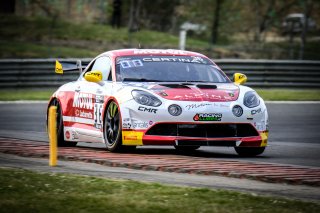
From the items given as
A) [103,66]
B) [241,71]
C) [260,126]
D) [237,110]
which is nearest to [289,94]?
[241,71]

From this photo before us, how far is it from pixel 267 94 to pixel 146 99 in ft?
46.9

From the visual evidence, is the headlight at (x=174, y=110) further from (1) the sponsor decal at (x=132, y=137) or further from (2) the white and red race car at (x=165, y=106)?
(1) the sponsor decal at (x=132, y=137)

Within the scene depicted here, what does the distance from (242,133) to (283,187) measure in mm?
3243

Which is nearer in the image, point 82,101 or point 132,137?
point 132,137

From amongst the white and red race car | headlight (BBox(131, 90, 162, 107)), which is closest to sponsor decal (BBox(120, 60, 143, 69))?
the white and red race car

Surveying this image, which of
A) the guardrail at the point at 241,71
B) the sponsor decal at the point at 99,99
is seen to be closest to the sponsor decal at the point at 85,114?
the sponsor decal at the point at 99,99

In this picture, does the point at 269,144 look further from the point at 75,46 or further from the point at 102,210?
the point at 75,46

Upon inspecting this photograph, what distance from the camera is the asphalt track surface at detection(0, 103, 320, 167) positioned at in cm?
1213

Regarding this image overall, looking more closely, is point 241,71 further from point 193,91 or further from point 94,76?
Answer: point 193,91

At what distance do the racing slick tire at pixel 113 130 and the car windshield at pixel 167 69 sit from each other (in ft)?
2.01

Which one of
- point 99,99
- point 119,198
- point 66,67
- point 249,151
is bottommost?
point 249,151

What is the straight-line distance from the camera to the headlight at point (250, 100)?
469 inches

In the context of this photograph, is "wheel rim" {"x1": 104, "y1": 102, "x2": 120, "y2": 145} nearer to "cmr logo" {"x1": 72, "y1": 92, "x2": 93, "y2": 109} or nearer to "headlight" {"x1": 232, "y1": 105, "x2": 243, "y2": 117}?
"cmr logo" {"x1": 72, "y1": 92, "x2": 93, "y2": 109}

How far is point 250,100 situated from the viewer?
12000 mm
